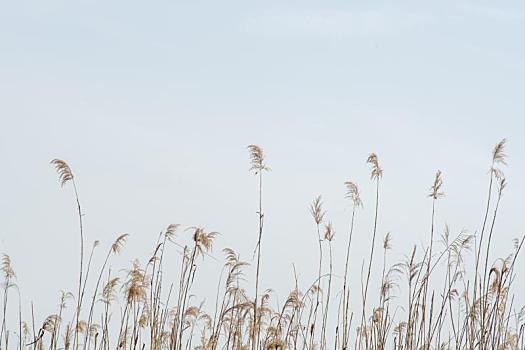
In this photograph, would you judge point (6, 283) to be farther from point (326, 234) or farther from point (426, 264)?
point (426, 264)

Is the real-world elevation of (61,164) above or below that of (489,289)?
above

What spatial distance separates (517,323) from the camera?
639cm

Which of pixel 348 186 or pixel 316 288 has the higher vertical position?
pixel 348 186

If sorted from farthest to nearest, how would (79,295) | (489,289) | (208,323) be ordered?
(208,323)
(489,289)
(79,295)

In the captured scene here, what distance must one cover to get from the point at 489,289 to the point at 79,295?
243 cm

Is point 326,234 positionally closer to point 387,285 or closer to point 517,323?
point 387,285

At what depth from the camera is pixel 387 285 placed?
653 cm

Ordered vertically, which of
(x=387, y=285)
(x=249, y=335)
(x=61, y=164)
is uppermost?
(x=61, y=164)

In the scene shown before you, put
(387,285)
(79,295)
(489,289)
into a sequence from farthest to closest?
(387,285) < (489,289) < (79,295)

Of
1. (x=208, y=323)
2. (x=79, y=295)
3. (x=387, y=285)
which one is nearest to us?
(x=79, y=295)

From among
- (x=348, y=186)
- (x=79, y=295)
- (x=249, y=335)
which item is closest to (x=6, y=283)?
(x=79, y=295)

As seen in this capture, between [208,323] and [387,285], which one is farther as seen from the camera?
[208,323]

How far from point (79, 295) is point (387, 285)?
201 cm

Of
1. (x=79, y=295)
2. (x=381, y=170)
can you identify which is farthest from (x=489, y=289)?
(x=79, y=295)
